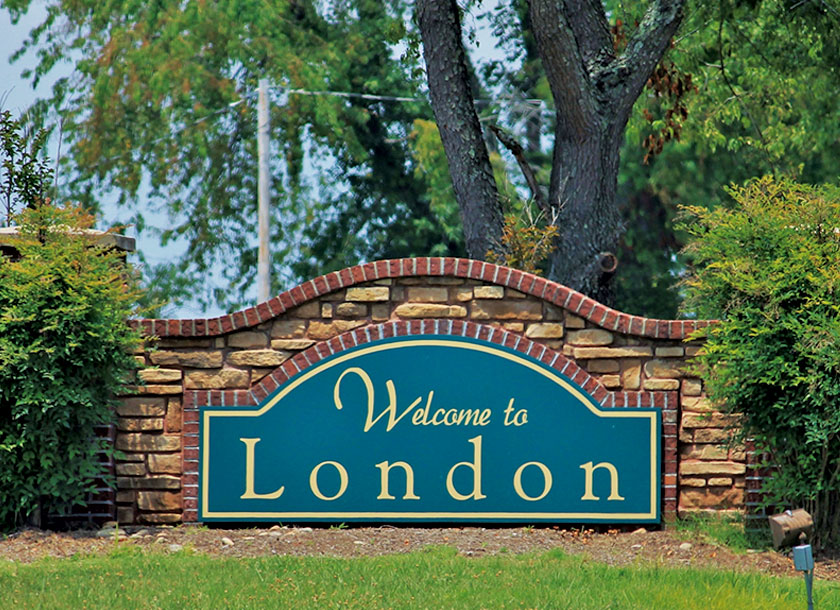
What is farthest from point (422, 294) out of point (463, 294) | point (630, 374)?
point (630, 374)

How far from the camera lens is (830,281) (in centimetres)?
791

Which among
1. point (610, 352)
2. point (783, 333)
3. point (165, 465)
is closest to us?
point (783, 333)

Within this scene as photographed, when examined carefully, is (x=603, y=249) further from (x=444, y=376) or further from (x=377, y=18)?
Result: (x=377, y=18)

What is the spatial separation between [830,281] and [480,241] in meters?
3.83

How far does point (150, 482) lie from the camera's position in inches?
349

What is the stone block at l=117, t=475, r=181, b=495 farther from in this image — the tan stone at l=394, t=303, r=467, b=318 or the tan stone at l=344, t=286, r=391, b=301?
the tan stone at l=394, t=303, r=467, b=318

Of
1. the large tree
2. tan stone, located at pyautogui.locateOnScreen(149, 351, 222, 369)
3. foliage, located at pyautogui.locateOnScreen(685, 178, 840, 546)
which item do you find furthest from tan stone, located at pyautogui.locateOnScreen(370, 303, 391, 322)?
the large tree

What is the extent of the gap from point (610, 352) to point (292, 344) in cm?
243

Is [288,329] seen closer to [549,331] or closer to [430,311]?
[430,311]

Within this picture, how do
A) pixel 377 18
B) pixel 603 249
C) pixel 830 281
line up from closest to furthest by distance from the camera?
pixel 830 281 < pixel 603 249 < pixel 377 18

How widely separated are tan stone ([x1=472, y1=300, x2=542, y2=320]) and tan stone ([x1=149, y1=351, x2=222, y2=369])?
2.02m

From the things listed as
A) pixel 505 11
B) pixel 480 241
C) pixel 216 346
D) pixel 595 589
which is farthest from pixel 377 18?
pixel 595 589

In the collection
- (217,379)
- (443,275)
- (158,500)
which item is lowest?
(158,500)

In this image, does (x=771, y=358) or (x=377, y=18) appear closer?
(x=771, y=358)
